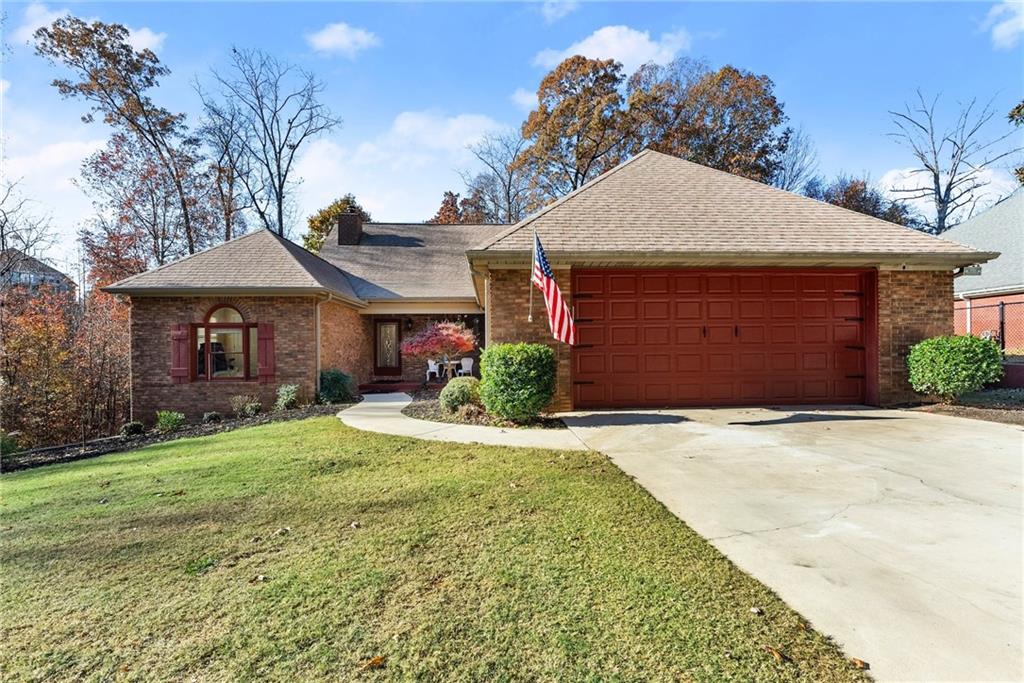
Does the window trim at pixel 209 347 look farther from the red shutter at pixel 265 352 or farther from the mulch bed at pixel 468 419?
the mulch bed at pixel 468 419

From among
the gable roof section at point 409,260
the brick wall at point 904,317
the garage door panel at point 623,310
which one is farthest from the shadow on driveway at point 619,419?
the gable roof section at point 409,260

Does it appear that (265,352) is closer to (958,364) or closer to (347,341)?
(347,341)

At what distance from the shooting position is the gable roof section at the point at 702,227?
826cm

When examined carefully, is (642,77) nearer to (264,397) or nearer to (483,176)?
(483,176)

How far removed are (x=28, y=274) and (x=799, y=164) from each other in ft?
118

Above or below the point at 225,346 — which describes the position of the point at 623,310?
above

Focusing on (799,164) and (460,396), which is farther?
(799,164)

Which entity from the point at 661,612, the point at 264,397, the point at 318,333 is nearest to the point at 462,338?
the point at 318,333

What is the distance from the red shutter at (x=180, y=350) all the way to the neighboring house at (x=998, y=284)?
20.7 meters

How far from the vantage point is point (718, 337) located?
8.98 meters

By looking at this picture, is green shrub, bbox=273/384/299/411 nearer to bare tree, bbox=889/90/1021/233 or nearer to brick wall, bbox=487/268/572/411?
brick wall, bbox=487/268/572/411

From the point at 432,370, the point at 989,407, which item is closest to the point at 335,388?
the point at 432,370

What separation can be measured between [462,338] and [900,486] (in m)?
11.0

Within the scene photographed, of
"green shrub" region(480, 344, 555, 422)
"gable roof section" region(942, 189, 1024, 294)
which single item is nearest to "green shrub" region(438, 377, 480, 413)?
"green shrub" region(480, 344, 555, 422)
